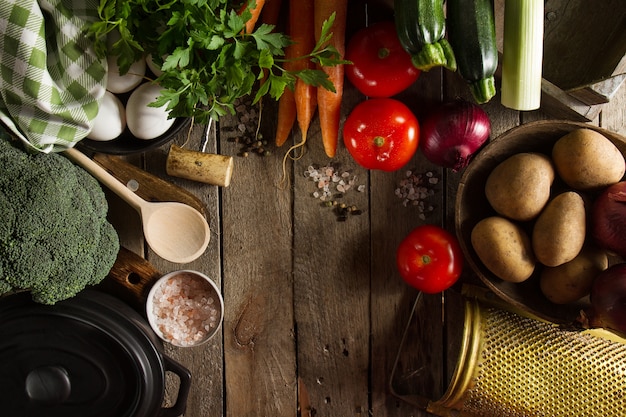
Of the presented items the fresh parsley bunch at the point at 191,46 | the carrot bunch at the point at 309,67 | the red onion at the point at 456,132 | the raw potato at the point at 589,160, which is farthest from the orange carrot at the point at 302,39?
the raw potato at the point at 589,160

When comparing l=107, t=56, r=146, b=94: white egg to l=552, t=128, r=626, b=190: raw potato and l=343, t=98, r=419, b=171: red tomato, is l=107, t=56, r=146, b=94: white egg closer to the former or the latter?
l=343, t=98, r=419, b=171: red tomato

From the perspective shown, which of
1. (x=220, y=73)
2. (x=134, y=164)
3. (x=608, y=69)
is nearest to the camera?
(x=220, y=73)

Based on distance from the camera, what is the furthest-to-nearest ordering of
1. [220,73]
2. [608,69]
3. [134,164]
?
[134,164] < [608,69] < [220,73]

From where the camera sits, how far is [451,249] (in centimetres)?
113

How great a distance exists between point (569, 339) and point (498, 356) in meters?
0.14

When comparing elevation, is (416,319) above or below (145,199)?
below

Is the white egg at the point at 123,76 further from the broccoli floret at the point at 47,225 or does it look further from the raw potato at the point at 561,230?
the raw potato at the point at 561,230

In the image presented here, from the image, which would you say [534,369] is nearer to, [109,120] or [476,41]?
[476,41]

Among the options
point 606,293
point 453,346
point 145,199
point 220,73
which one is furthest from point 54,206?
point 606,293

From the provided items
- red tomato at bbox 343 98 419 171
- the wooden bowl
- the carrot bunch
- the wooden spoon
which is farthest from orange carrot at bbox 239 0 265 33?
the wooden bowl

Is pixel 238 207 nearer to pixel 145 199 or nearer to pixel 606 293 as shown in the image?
pixel 145 199

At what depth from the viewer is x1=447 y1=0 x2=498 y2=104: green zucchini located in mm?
1003

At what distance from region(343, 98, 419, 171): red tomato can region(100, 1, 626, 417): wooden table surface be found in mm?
88

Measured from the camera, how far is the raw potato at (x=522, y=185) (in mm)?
1046
